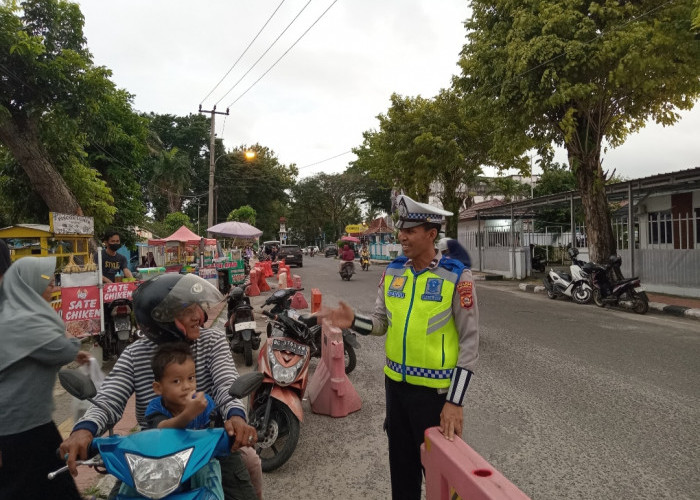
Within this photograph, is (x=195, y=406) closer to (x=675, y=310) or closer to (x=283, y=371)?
(x=283, y=371)

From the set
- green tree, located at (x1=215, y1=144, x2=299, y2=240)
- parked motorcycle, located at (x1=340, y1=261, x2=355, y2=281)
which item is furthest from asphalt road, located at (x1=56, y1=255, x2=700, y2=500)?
green tree, located at (x1=215, y1=144, x2=299, y2=240)

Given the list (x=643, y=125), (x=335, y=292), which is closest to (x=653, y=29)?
(x=643, y=125)

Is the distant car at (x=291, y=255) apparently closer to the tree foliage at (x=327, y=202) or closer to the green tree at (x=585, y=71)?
the green tree at (x=585, y=71)

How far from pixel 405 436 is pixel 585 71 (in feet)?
38.2

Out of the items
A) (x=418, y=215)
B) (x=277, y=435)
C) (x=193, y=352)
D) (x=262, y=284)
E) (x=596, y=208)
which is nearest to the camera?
(x=193, y=352)

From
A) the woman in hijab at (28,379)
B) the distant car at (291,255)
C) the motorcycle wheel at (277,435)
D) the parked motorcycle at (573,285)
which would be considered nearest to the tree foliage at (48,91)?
the motorcycle wheel at (277,435)

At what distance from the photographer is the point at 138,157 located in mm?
17469

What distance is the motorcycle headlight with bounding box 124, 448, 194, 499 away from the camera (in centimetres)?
155

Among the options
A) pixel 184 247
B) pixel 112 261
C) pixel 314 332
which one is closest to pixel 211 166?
pixel 184 247

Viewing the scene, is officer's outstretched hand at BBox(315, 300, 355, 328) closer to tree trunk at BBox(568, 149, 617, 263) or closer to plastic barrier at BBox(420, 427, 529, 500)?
plastic barrier at BBox(420, 427, 529, 500)

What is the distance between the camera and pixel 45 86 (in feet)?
31.1

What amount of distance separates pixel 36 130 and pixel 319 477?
9.80m

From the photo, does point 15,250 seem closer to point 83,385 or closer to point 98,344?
point 98,344

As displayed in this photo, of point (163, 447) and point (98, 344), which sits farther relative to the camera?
point (98, 344)
